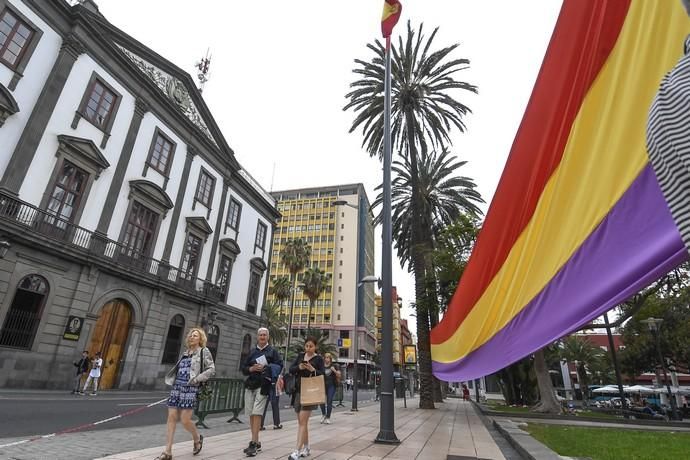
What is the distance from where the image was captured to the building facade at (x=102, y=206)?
53.8 feet

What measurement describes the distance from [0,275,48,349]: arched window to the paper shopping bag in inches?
635

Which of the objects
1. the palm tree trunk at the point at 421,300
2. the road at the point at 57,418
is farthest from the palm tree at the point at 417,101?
the road at the point at 57,418

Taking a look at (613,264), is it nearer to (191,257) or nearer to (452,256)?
(452,256)

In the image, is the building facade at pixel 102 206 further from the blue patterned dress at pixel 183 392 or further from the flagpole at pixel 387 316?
the flagpole at pixel 387 316

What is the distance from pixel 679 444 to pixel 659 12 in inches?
395

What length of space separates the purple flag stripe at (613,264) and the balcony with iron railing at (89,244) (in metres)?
19.5

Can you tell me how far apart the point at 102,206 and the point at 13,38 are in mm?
8309

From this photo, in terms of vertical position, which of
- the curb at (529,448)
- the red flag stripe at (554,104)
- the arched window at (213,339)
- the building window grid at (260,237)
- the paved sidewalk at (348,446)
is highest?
the building window grid at (260,237)

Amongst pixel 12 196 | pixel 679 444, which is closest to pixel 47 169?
pixel 12 196

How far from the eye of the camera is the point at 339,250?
86250mm

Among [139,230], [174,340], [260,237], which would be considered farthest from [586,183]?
[260,237]

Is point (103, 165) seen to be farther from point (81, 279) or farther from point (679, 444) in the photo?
point (679, 444)

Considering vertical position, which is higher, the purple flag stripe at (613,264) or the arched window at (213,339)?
the arched window at (213,339)

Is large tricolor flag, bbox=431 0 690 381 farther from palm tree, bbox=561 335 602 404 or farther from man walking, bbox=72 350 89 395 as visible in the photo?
palm tree, bbox=561 335 602 404
